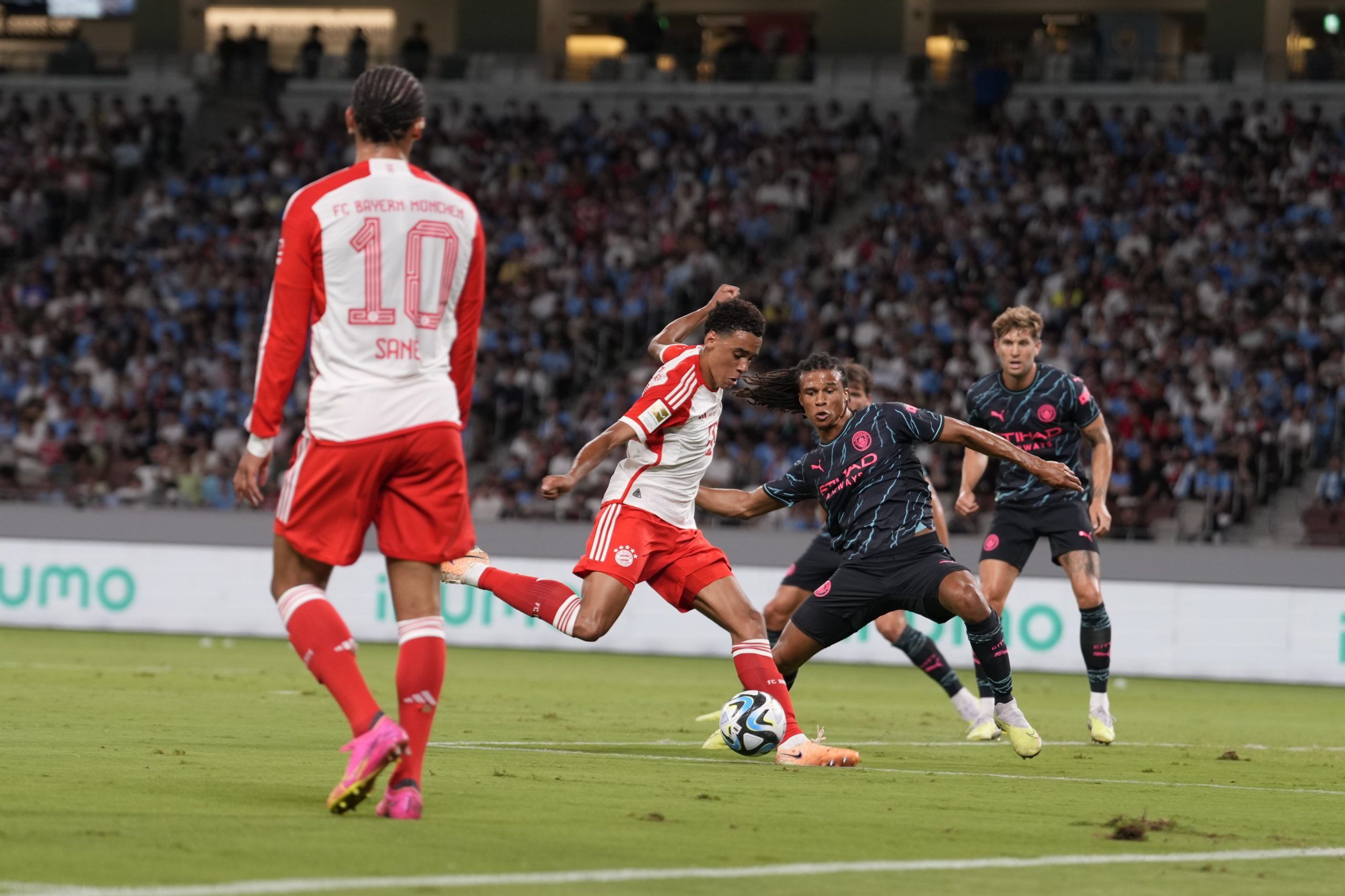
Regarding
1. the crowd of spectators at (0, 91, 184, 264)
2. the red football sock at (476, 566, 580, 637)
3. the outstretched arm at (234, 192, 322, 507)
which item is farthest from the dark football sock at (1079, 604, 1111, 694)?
the crowd of spectators at (0, 91, 184, 264)

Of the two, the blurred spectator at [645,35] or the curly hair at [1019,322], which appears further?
the blurred spectator at [645,35]

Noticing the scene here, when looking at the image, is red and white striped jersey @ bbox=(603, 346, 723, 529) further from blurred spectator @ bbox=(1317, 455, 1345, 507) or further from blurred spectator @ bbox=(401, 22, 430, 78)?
blurred spectator @ bbox=(401, 22, 430, 78)

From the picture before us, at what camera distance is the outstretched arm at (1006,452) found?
8.60m

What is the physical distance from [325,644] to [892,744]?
16.5ft

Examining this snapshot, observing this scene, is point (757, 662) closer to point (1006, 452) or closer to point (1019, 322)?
point (1006, 452)

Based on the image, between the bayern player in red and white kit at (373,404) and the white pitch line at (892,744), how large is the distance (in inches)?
122

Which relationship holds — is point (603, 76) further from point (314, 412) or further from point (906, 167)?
point (314, 412)

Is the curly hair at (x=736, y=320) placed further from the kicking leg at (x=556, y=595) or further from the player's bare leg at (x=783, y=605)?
the player's bare leg at (x=783, y=605)

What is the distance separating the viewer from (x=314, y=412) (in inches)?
238

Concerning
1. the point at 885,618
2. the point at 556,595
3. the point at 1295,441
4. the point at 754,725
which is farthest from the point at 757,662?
the point at 1295,441

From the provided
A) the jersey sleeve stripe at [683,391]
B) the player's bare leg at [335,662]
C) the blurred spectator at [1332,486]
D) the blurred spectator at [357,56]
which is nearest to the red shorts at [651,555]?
the jersey sleeve stripe at [683,391]

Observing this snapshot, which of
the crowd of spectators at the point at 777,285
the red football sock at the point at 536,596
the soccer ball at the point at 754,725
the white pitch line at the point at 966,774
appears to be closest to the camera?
the white pitch line at the point at 966,774

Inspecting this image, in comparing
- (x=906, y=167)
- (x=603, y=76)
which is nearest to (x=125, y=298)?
(x=603, y=76)

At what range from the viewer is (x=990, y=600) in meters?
11.0
